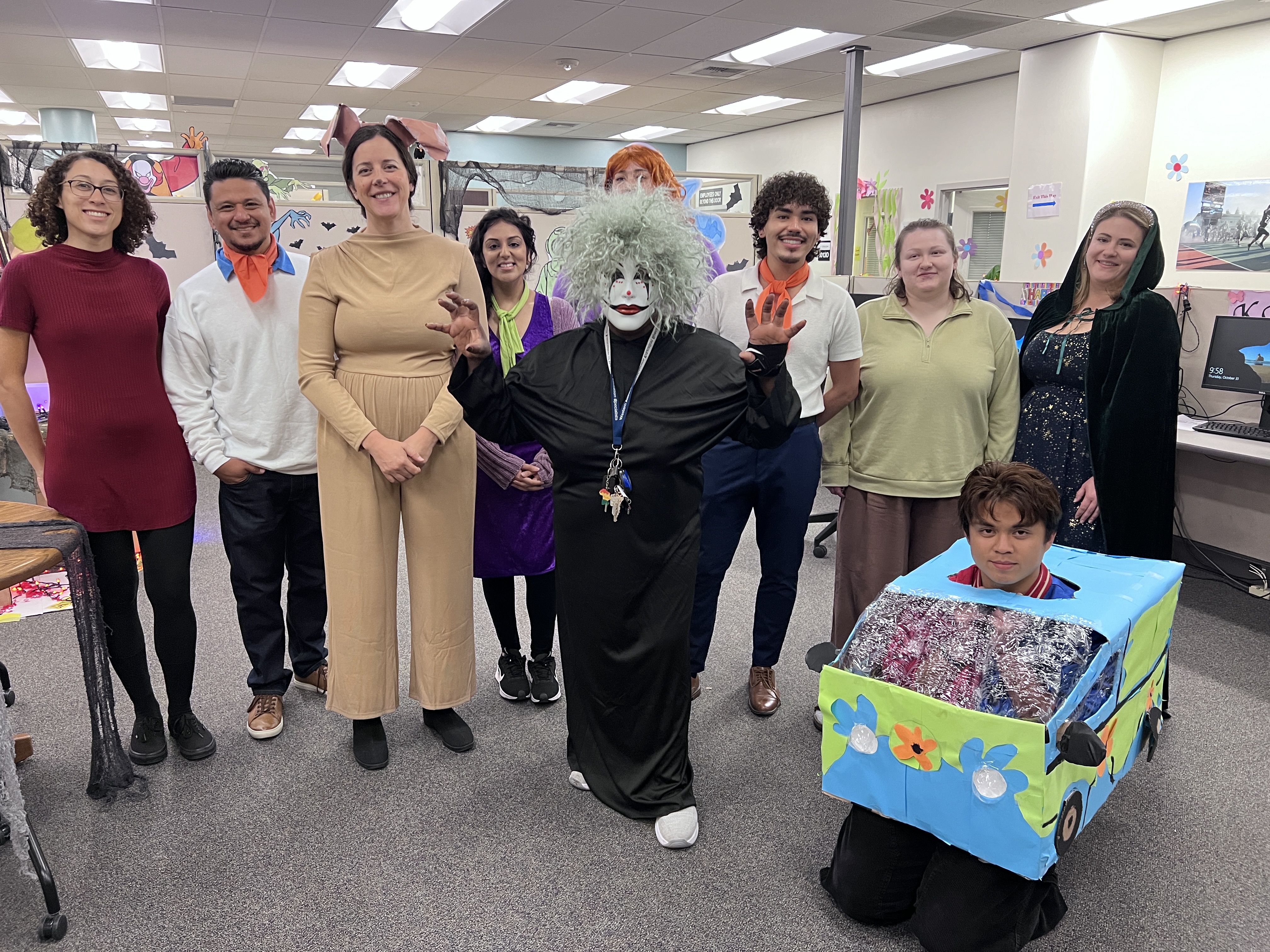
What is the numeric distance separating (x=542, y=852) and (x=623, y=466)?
0.87 m

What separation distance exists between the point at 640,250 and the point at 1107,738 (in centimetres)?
129

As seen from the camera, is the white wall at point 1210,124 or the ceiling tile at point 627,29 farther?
the ceiling tile at point 627,29

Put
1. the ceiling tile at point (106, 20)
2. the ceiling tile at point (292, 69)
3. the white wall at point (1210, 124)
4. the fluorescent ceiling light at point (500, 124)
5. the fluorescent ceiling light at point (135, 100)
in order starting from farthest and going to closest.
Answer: the fluorescent ceiling light at point (500, 124) → the fluorescent ceiling light at point (135, 100) → the ceiling tile at point (292, 69) → the white wall at point (1210, 124) → the ceiling tile at point (106, 20)

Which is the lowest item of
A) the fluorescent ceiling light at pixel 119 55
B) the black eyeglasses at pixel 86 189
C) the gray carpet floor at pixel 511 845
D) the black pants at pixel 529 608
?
the gray carpet floor at pixel 511 845

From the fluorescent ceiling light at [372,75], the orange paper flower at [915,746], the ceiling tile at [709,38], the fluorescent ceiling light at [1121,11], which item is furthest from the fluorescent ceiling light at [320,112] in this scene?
the orange paper flower at [915,746]

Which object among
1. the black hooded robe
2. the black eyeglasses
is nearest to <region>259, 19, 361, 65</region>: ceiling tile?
the black eyeglasses

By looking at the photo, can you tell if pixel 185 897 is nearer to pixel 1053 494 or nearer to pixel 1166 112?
pixel 1053 494

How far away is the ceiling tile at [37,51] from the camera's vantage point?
248 inches

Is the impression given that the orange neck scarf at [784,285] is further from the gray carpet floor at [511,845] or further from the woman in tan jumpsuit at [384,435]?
the gray carpet floor at [511,845]

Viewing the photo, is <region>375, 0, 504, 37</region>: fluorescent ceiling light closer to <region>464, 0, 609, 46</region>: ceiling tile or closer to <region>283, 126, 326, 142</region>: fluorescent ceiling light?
<region>464, 0, 609, 46</region>: ceiling tile

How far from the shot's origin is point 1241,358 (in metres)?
3.55

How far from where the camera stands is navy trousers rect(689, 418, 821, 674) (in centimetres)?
231

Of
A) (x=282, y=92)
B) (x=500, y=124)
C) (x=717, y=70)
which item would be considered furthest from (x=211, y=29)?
(x=500, y=124)

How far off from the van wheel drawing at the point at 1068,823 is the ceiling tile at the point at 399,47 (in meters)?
6.36
